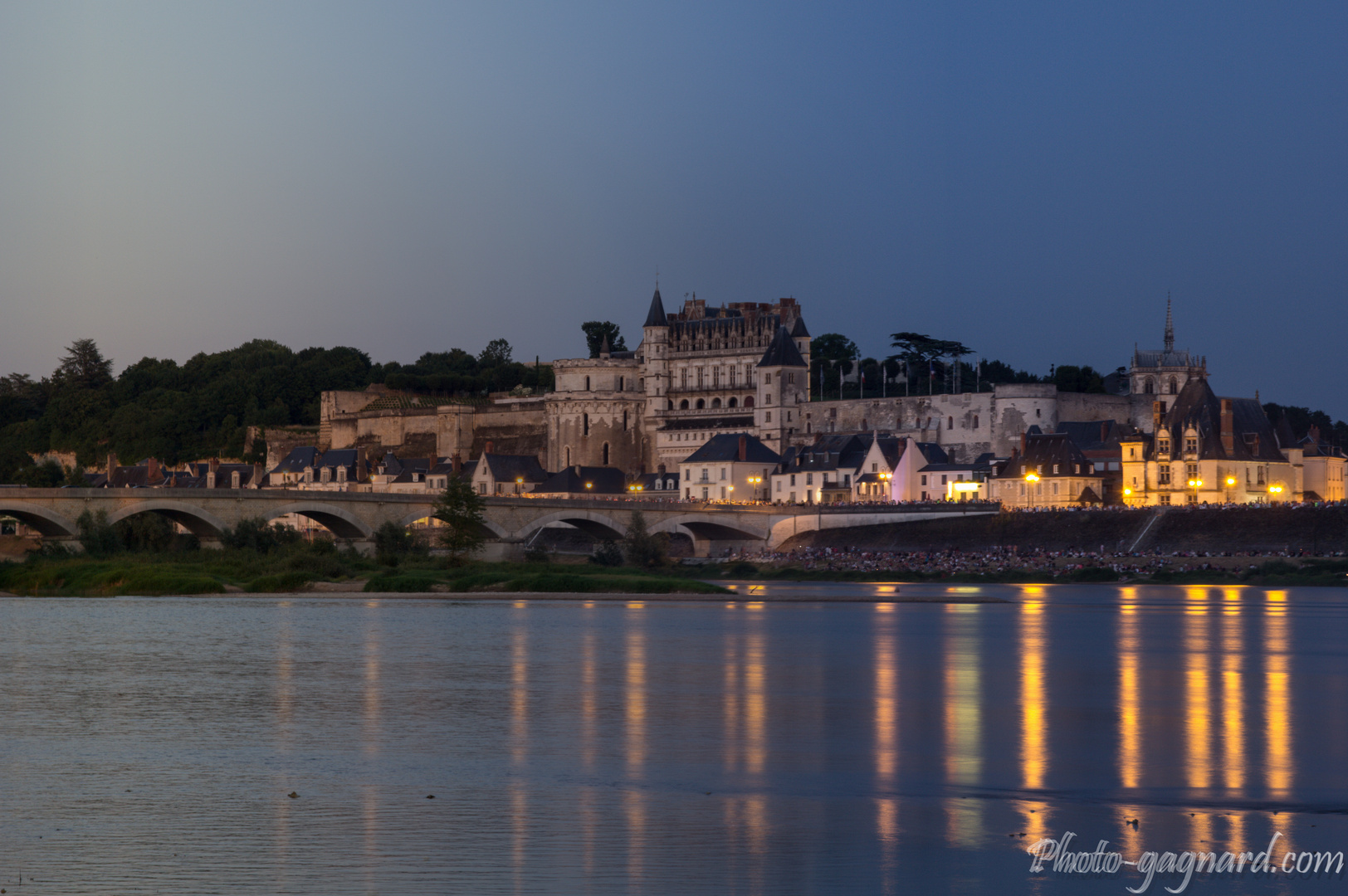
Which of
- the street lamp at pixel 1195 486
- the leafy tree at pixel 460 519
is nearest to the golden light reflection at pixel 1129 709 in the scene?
the leafy tree at pixel 460 519

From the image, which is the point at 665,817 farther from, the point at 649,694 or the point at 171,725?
the point at 649,694

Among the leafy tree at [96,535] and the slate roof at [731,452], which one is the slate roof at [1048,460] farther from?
the leafy tree at [96,535]

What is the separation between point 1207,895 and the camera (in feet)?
34.0

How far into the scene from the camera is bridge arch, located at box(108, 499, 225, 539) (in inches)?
2336

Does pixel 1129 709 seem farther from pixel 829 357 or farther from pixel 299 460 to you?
pixel 829 357

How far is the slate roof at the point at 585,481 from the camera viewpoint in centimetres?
9950

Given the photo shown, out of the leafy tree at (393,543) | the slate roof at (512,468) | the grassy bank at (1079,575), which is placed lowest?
the grassy bank at (1079,575)

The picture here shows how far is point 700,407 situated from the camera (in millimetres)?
112812

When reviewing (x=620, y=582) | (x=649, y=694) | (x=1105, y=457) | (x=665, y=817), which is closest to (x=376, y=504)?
(x=620, y=582)

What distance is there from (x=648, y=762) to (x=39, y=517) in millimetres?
47600

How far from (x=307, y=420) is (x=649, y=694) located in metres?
118

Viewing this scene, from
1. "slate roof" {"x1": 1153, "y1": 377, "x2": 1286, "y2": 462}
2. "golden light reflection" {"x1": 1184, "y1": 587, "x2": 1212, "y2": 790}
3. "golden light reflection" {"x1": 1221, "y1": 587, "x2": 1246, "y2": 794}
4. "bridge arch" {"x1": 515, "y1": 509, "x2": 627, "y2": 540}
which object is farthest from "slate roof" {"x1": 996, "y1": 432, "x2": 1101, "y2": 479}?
"golden light reflection" {"x1": 1221, "y1": 587, "x2": 1246, "y2": 794}

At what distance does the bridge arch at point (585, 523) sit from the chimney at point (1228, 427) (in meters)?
29.9

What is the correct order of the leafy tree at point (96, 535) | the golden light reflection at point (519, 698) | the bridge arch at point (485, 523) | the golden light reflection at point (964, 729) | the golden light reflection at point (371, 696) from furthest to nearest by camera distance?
1. the bridge arch at point (485, 523)
2. the leafy tree at point (96, 535)
3. the golden light reflection at point (371, 696)
4. the golden light reflection at point (519, 698)
5. the golden light reflection at point (964, 729)
